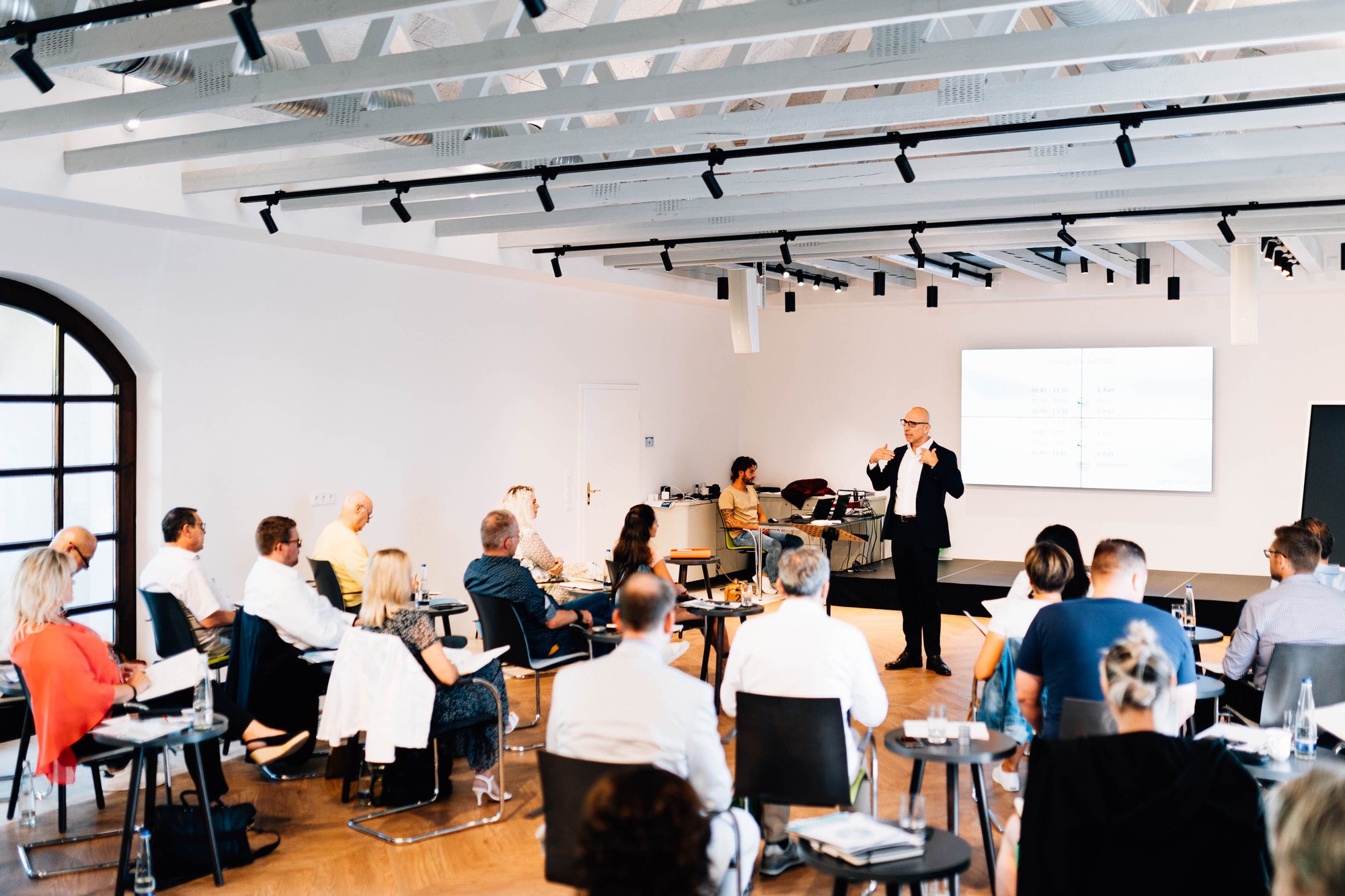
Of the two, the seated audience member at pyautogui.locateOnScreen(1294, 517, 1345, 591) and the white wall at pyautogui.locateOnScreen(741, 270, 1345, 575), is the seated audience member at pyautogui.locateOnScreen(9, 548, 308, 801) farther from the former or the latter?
the white wall at pyautogui.locateOnScreen(741, 270, 1345, 575)

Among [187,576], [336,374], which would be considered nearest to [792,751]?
[187,576]

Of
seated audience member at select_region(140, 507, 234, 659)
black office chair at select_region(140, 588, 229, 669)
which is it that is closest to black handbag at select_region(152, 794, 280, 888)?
black office chair at select_region(140, 588, 229, 669)

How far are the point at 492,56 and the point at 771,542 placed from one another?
7.82m

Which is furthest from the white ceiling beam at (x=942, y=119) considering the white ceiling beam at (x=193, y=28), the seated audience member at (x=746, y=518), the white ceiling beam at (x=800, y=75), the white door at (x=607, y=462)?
the seated audience member at (x=746, y=518)

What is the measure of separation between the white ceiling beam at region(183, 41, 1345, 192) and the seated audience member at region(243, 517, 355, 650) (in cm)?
187

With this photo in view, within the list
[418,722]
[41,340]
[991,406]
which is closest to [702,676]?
[418,722]

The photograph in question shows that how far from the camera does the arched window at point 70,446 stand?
6.57m

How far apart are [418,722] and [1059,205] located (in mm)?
4835

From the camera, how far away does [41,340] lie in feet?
22.1

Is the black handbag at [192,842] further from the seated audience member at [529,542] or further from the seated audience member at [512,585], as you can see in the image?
the seated audience member at [529,542]

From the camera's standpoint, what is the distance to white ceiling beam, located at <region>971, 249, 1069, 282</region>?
10.2 metres

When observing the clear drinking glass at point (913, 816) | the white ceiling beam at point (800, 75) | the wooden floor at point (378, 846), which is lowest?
the wooden floor at point (378, 846)

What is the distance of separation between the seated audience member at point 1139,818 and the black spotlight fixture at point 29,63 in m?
A: 3.86

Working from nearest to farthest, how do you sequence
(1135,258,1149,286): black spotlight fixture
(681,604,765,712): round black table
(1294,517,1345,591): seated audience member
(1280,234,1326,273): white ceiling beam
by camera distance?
1. (1294,517,1345,591): seated audience member
2. (681,604,765,712): round black table
3. (1280,234,1326,273): white ceiling beam
4. (1135,258,1149,286): black spotlight fixture
